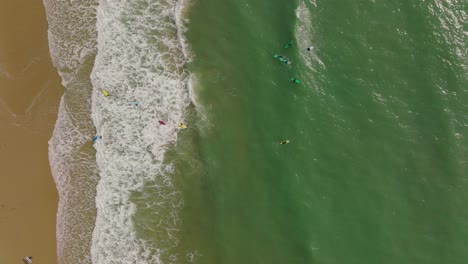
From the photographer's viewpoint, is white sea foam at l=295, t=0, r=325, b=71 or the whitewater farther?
the whitewater

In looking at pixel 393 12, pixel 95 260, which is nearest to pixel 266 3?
pixel 393 12

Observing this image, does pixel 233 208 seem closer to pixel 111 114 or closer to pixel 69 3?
pixel 111 114

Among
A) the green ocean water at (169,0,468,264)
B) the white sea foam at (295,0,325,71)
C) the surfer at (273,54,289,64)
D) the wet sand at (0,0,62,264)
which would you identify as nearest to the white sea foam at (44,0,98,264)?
the wet sand at (0,0,62,264)

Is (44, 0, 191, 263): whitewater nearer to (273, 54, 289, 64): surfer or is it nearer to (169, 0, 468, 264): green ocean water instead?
(169, 0, 468, 264): green ocean water

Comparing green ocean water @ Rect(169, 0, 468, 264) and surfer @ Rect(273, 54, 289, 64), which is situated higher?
surfer @ Rect(273, 54, 289, 64)

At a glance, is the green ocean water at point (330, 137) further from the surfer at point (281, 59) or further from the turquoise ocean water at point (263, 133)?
the surfer at point (281, 59)

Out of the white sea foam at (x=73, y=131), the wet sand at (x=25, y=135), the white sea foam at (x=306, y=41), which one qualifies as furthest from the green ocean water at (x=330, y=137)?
the wet sand at (x=25, y=135)

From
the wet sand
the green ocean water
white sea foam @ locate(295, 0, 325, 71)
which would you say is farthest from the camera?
the wet sand
